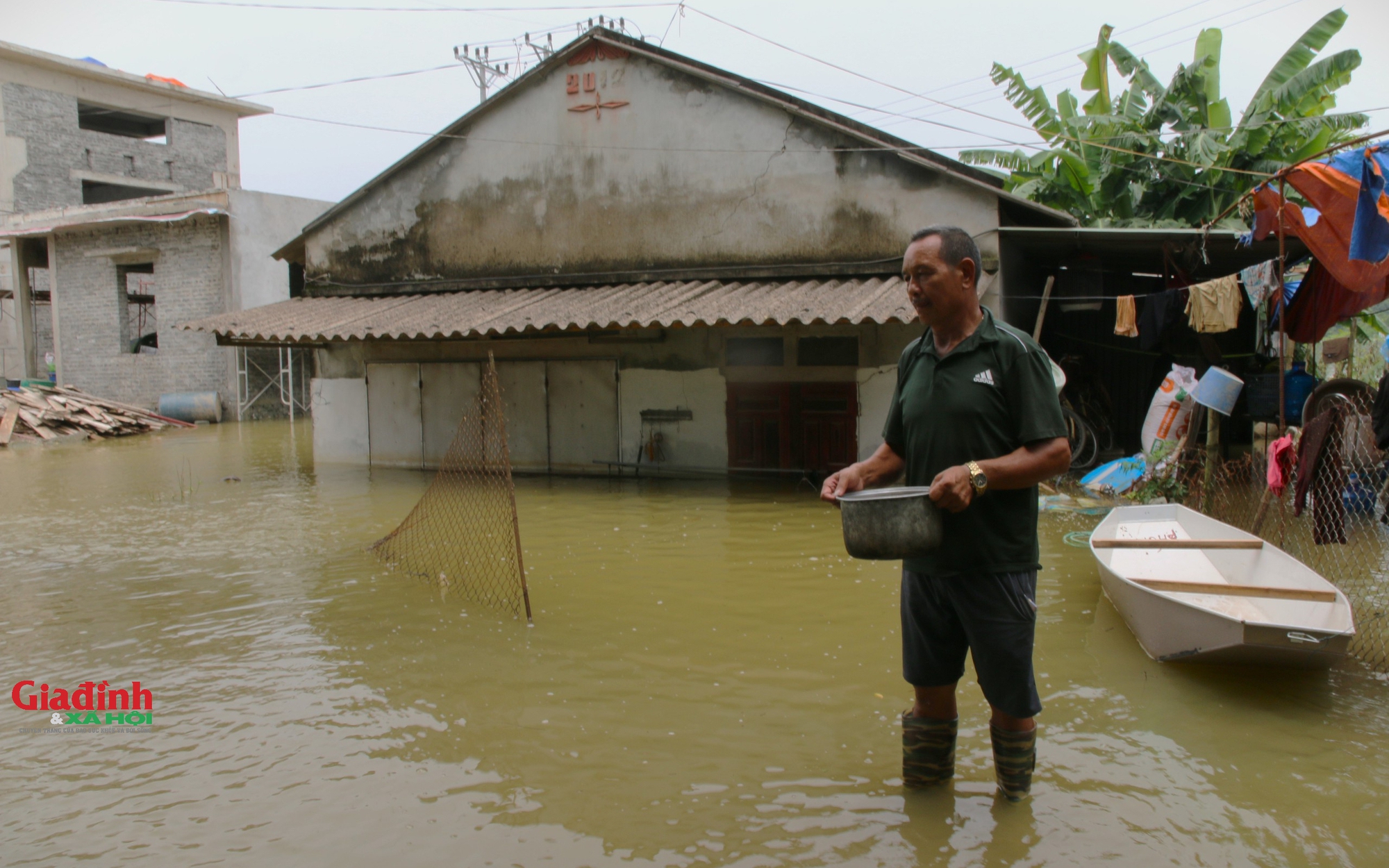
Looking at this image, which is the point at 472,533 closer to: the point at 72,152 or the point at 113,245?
the point at 113,245

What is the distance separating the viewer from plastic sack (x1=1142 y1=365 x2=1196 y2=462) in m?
10.0

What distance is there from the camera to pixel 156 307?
23.4 meters

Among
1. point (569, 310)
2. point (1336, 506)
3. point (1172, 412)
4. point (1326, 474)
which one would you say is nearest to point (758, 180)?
point (569, 310)

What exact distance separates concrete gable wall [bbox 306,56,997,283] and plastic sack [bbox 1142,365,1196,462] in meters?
2.65

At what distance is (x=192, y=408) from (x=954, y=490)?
23815mm

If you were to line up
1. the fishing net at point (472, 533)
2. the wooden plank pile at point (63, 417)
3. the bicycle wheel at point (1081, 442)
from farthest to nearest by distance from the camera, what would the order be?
the wooden plank pile at point (63, 417), the bicycle wheel at point (1081, 442), the fishing net at point (472, 533)

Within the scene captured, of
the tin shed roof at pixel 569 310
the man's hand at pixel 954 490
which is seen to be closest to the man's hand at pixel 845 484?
the man's hand at pixel 954 490

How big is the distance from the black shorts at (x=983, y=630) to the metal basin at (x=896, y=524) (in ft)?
0.64

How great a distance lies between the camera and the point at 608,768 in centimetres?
401

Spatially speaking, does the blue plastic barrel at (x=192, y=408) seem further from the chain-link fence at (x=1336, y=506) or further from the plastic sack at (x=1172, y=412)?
the chain-link fence at (x=1336, y=506)

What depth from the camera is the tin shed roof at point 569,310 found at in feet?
32.8

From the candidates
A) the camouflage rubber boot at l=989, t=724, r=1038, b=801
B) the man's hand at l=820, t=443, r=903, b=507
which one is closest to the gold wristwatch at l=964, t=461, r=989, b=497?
the man's hand at l=820, t=443, r=903, b=507

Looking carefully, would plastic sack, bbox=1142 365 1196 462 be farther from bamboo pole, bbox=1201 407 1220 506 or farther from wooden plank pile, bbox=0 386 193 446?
Answer: wooden plank pile, bbox=0 386 193 446

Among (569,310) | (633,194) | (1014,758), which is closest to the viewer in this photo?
(1014,758)
